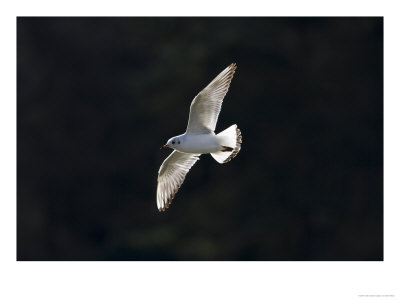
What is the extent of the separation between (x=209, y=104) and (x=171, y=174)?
682 millimetres

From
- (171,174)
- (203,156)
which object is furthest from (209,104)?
(203,156)

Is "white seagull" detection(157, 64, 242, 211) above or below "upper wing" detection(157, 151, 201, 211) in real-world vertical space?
above

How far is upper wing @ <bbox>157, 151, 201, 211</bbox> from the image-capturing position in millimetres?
5051

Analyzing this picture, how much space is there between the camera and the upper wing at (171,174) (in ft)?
16.6

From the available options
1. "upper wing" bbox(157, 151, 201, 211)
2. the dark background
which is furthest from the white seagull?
the dark background

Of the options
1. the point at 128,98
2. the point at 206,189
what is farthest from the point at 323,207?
the point at 128,98

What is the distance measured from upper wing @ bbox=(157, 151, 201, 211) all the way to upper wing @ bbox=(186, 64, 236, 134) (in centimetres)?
45

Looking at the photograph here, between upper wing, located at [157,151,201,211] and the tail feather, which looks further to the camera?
upper wing, located at [157,151,201,211]

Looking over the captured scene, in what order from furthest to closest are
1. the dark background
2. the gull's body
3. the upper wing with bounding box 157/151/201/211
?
1. the dark background
2. the upper wing with bounding box 157/151/201/211
3. the gull's body

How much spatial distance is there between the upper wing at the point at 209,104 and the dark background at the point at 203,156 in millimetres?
8931

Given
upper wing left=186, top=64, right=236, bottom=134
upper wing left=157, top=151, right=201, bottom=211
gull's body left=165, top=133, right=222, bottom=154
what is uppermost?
upper wing left=186, top=64, right=236, bottom=134

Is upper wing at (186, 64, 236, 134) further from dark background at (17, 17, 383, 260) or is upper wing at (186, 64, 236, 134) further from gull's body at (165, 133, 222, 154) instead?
dark background at (17, 17, 383, 260)

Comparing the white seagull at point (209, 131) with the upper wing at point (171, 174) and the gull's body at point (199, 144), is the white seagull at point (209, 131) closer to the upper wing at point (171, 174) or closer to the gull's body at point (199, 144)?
the gull's body at point (199, 144)

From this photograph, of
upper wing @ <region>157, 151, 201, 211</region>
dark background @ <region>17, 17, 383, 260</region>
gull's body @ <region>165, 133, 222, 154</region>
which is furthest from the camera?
dark background @ <region>17, 17, 383, 260</region>
